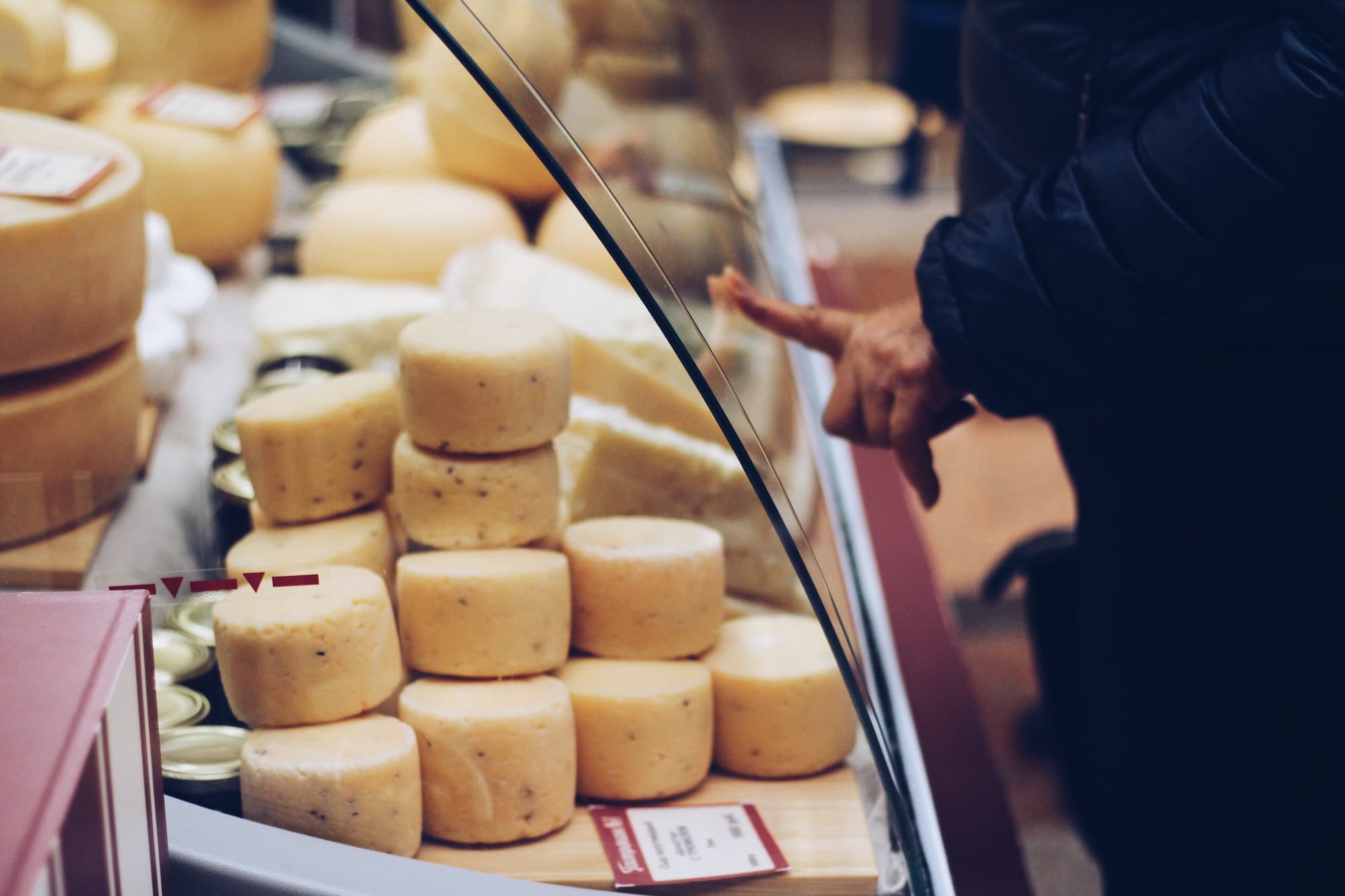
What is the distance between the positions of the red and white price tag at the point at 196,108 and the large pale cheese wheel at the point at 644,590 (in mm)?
838

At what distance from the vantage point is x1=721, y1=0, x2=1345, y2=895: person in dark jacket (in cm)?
80

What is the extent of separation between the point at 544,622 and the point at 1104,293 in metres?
0.46

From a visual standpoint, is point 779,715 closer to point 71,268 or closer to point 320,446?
point 320,446

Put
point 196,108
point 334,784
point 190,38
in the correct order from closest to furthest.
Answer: point 334,784 → point 196,108 → point 190,38

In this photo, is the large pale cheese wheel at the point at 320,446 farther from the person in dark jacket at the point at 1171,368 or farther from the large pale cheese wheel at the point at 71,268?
the person in dark jacket at the point at 1171,368

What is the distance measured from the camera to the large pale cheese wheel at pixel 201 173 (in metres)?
1.35

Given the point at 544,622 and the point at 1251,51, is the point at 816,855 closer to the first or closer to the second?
the point at 544,622

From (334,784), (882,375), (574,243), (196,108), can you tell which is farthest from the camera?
(196,108)

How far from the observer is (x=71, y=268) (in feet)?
2.76

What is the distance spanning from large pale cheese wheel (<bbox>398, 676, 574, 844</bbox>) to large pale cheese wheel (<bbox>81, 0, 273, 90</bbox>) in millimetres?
1181

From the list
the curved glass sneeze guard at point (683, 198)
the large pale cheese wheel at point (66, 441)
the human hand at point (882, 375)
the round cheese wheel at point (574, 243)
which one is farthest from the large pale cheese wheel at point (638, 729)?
the round cheese wheel at point (574, 243)

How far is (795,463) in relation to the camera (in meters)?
1.18

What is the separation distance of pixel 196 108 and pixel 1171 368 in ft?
3.72

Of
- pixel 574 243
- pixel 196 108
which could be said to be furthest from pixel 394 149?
pixel 574 243
